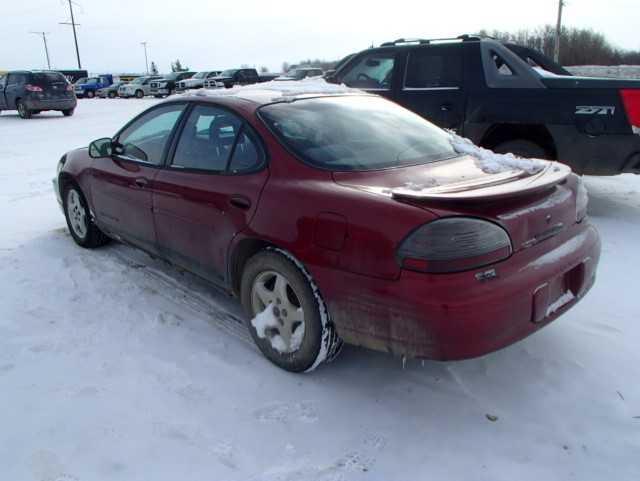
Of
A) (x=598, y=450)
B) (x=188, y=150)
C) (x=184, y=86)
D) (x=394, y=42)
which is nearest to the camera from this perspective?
(x=598, y=450)

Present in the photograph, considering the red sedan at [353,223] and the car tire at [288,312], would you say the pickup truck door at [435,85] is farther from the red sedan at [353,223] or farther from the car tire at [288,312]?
the car tire at [288,312]

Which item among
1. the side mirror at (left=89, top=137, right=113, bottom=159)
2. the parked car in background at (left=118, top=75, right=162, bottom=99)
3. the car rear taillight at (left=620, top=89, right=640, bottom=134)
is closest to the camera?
the side mirror at (left=89, top=137, right=113, bottom=159)

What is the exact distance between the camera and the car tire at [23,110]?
18422 millimetres

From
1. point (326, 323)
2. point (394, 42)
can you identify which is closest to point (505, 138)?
point (394, 42)

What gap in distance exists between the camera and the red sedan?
7.61ft

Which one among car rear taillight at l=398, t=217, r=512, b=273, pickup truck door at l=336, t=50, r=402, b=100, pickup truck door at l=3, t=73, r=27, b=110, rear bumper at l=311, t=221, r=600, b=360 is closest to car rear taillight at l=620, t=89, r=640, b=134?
pickup truck door at l=336, t=50, r=402, b=100

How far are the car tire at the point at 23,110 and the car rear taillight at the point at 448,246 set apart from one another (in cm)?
1961

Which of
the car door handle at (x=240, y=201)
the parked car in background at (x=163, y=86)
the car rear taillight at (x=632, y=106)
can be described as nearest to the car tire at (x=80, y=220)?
the car door handle at (x=240, y=201)

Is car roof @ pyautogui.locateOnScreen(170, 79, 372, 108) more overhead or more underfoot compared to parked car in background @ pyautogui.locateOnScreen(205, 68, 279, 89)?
more underfoot

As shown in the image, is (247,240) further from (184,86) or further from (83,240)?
(184,86)

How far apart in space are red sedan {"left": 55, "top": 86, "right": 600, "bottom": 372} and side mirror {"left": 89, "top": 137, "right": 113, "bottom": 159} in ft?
0.95

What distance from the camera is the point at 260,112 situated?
3205 mm

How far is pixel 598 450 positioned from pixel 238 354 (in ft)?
6.27

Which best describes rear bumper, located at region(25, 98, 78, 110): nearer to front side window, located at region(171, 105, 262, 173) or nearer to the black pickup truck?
the black pickup truck
